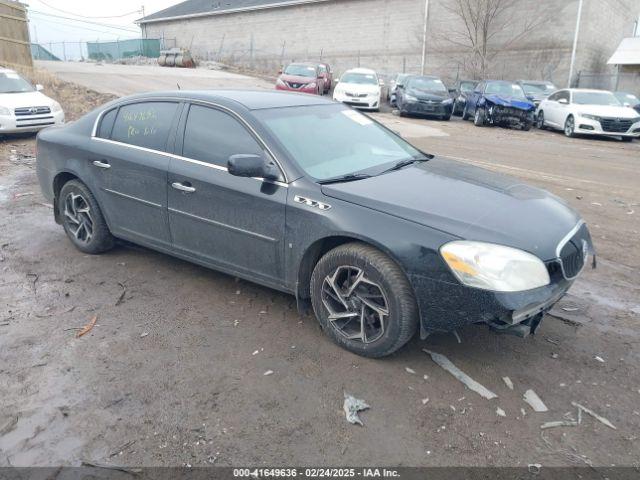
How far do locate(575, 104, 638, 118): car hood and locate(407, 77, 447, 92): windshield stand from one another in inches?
208

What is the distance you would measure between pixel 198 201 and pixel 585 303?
3.20m

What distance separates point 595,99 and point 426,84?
592 cm

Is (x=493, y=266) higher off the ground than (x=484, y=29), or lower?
lower

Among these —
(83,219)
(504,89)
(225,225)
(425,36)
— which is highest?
(425,36)

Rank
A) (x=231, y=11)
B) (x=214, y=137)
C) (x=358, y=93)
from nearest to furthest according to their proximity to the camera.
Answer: (x=214, y=137) < (x=358, y=93) < (x=231, y=11)

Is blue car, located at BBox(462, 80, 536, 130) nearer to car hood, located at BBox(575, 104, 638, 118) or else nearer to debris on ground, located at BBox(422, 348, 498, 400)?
car hood, located at BBox(575, 104, 638, 118)

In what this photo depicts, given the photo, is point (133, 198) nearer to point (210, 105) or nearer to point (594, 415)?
point (210, 105)

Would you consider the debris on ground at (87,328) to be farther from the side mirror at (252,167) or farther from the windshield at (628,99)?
the windshield at (628,99)

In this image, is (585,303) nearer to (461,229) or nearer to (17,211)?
(461,229)

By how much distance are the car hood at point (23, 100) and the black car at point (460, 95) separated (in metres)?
14.4

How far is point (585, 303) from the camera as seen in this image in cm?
430

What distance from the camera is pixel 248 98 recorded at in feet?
14.2

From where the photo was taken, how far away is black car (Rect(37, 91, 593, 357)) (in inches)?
122

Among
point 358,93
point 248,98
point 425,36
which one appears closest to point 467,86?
point 358,93
